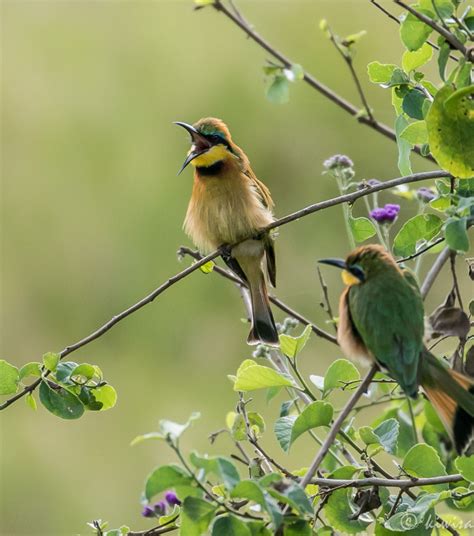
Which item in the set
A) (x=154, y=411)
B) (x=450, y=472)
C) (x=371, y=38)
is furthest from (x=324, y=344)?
(x=450, y=472)

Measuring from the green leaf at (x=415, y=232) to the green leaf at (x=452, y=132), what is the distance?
0.36 feet

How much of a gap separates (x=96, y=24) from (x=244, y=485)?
21.9 ft

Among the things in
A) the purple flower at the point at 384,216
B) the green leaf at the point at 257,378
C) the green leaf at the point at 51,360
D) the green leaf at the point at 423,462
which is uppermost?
the purple flower at the point at 384,216

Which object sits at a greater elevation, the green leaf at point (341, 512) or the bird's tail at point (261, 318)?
the bird's tail at point (261, 318)

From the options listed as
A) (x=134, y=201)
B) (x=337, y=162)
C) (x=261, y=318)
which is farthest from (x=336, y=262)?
(x=134, y=201)

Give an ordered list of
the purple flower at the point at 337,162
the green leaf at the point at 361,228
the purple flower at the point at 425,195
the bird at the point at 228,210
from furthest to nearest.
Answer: the bird at the point at 228,210 < the purple flower at the point at 337,162 < the purple flower at the point at 425,195 < the green leaf at the point at 361,228

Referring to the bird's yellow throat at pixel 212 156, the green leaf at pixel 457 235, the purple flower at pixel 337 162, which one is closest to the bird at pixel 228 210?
the bird's yellow throat at pixel 212 156

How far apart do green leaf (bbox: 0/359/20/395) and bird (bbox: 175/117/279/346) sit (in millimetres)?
1021

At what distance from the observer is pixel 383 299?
1.21 meters

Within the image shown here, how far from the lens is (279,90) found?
163 cm

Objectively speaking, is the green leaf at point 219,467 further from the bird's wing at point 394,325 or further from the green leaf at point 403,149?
the green leaf at point 403,149

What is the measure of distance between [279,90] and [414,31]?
45cm

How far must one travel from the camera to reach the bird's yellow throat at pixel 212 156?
7.70 feet

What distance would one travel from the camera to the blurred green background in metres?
4.90
